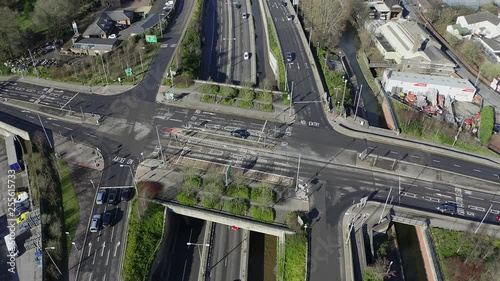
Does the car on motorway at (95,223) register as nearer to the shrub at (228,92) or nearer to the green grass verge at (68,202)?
the green grass verge at (68,202)

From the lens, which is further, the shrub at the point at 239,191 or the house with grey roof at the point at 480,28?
the house with grey roof at the point at 480,28

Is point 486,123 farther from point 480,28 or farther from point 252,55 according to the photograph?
point 252,55

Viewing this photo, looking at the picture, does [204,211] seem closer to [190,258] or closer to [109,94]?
[190,258]

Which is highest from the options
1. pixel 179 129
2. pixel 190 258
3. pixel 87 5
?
pixel 87 5

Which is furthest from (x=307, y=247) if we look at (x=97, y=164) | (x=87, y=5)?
(x=87, y=5)

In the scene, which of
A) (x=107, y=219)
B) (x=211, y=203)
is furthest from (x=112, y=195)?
(x=211, y=203)

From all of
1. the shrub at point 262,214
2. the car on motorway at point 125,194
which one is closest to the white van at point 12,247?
the car on motorway at point 125,194

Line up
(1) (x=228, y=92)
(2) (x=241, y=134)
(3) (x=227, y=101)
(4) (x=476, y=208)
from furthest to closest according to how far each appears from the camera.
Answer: (1) (x=228, y=92) < (3) (x=227, y=101) < (2) (x=241, y=134) < (4) (x=476, y=208)
